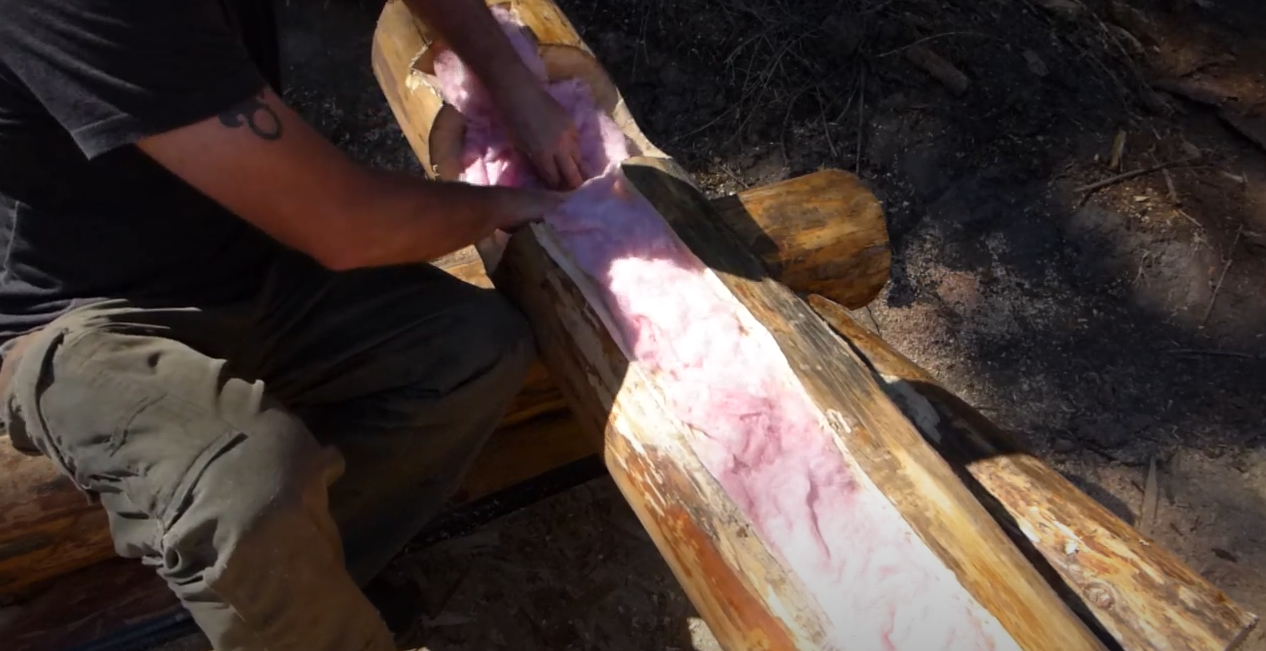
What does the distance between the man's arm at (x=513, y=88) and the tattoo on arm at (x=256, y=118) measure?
72 cm

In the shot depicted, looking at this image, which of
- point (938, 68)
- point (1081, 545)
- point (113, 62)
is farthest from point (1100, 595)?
point (938, 68)

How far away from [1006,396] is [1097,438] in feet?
0.94

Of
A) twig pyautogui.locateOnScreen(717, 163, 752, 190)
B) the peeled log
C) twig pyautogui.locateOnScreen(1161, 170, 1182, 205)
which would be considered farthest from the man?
twig pyautogui.locateOnScreen(1161, 170, 1182, 205)

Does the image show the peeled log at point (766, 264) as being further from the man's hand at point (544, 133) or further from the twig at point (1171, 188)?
the twig at point (1171, 188)

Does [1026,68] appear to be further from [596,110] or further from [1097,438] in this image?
[596,110]

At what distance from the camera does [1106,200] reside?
348 cm

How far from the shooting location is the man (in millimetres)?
1506

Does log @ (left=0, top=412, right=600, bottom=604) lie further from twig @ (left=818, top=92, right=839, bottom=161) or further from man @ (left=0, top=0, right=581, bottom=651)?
twig @ (left=818, top=92, right=839, bottom=161)

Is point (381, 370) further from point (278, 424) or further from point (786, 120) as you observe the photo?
point (786, 120)

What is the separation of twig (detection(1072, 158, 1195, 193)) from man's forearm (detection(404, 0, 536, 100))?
2237mm

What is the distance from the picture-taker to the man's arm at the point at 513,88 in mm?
2209

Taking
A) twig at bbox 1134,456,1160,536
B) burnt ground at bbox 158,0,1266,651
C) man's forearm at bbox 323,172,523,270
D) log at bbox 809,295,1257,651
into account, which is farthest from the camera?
twig at bbox 1134,456,1160,536

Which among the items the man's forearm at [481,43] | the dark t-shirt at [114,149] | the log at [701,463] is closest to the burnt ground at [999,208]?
the log at [701,463]

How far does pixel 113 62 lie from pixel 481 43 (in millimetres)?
958
